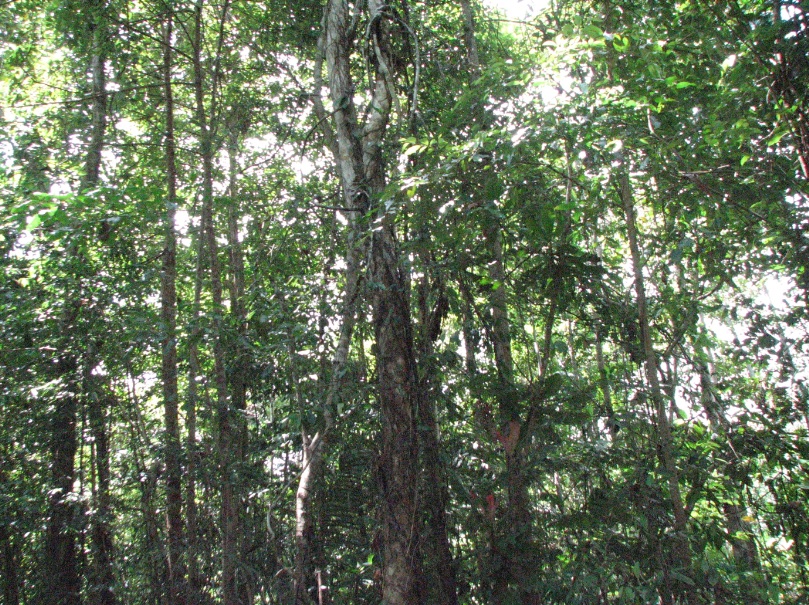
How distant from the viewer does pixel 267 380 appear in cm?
422

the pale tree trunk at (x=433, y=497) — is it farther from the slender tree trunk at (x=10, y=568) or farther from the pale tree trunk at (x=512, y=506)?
the slender tree trunk at (x=10, y=568)

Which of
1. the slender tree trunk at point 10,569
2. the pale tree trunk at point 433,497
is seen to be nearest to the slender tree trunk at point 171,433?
the slender tree trunk at point 10,569

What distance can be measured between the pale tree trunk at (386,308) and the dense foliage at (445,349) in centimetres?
2

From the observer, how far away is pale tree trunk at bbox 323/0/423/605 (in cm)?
310

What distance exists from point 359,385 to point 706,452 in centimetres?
227

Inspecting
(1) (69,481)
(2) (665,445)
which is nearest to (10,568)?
(1) (69,481)

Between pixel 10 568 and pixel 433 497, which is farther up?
pixel 433 497

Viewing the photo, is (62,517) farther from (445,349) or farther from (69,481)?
(445,349)

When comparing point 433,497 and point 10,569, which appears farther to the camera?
point 10,569

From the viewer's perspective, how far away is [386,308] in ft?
11.4

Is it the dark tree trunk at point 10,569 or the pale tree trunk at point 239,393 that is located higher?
the pale tree trunk at point 239,393

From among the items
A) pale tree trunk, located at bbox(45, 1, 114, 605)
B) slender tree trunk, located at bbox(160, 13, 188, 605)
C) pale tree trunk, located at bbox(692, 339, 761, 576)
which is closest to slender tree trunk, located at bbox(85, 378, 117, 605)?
pale tree trunk, located at bbox(45, 1, 114, 605)

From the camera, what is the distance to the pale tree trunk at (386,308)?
310 cm

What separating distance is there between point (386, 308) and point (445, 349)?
38.2 inches
